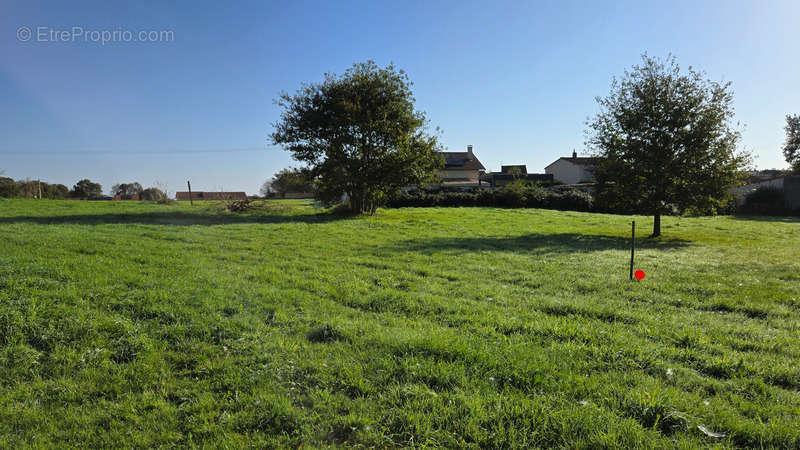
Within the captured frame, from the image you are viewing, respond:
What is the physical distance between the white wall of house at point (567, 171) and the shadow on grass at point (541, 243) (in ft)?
144

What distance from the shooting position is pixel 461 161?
189 feet

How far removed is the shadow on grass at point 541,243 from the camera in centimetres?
1078

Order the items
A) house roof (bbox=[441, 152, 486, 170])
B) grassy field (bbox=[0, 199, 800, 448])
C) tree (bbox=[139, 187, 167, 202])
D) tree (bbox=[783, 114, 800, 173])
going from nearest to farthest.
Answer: grassy field (bbox=[0, 199, 800, 448]), tree (bbox=[139, 187, 167, 202]), tree (bbox=[783, 114, 800, 173]), house roof (bbox=[441, 152, 486, 170])

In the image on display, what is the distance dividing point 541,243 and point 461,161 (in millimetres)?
46749

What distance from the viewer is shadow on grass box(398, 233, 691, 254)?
10.8m

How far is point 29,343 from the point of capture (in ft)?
13.1

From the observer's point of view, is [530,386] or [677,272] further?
[677,272]

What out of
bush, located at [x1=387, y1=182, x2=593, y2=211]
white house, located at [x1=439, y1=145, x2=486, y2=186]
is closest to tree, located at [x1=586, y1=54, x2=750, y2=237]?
bush, located at [x1=387, y1=182, x2=593, y2=211]

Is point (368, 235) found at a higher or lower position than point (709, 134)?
lower

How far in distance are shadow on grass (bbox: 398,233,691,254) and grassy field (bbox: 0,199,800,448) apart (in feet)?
9.07

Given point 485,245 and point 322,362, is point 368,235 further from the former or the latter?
point 322,362

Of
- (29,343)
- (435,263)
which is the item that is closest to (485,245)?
(435,263)

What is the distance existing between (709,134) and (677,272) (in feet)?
32.1

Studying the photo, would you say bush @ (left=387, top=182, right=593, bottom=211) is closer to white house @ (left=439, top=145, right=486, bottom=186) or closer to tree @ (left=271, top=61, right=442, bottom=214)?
tree @ (left=271, top=61, right=442, bottom=214)
